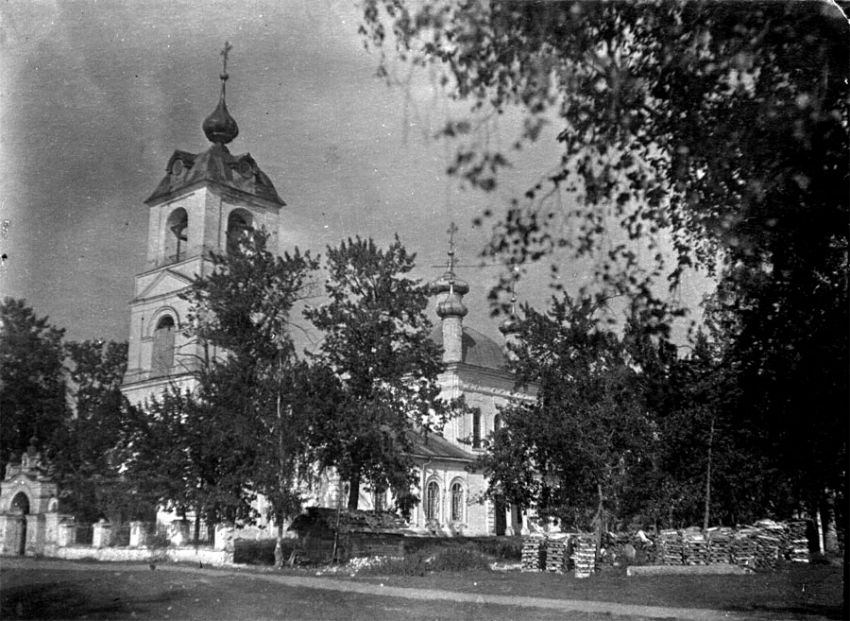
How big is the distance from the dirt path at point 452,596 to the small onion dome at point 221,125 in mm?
5224

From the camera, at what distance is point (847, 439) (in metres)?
8.55

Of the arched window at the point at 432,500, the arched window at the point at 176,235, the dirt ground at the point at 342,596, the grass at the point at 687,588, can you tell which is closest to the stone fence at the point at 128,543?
the dirt ground at the point at 342,596

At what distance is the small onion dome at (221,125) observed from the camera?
399 inches

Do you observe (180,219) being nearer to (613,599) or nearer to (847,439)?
(613,599)

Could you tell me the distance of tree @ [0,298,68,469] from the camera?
9656 millimetres

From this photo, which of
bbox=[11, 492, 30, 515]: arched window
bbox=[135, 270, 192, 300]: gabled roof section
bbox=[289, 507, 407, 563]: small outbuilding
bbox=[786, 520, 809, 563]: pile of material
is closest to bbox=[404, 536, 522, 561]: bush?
bbox=[289, 507, 407, 563]: small outbuilding

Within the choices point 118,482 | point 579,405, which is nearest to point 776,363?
point 579,405

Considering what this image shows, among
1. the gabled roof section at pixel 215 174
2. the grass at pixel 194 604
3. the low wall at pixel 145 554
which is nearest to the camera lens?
the grass at pixel 194 604

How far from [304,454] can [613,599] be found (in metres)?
9.27

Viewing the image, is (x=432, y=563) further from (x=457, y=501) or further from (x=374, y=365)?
(x=457, y=501)

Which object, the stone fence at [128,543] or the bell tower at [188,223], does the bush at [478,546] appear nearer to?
Result: the stone fence at [128,543]

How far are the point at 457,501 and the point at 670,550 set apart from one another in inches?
680

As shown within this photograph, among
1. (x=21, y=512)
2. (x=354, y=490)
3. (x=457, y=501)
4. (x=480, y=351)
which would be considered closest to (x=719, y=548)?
(x=354, y=490)

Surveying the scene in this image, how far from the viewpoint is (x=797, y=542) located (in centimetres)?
2020
